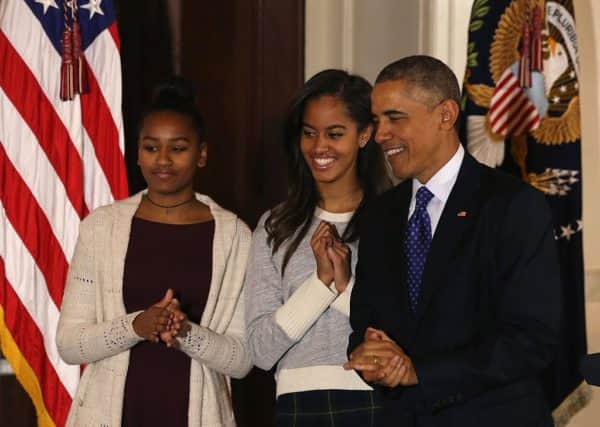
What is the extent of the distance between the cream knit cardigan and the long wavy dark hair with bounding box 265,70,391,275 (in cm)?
20

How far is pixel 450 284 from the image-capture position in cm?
236

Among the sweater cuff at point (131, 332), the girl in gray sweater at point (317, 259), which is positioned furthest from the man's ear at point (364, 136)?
the sweater cuff at point (131, 332)

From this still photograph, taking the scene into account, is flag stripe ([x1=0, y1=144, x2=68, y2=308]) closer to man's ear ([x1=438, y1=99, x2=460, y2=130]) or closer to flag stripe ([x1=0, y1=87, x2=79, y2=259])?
flag stripe ([x1=0, y1=87, x2=79, y2=259])

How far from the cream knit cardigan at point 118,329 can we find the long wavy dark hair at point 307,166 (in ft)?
0.66

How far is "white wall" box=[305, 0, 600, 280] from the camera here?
426cm

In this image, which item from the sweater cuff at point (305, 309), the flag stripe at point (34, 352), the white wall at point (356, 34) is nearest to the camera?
the sweater cuff at point (305, 309)

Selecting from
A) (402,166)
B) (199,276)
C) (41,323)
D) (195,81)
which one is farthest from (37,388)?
(402,166)

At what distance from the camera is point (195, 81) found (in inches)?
182

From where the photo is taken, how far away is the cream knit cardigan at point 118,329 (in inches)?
118

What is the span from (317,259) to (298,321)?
0.54ft

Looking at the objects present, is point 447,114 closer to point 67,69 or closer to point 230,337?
point 230,337

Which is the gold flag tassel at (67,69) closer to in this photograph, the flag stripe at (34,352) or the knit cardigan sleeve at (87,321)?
the flag stripe at (34,352)

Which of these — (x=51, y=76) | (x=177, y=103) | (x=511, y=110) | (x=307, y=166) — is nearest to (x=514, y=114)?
(x=511, y=110)

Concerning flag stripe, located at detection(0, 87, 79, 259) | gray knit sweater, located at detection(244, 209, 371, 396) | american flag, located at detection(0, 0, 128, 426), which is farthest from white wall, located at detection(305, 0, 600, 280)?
gray knit sweater, located at detection(244, 209, 371, 396)
